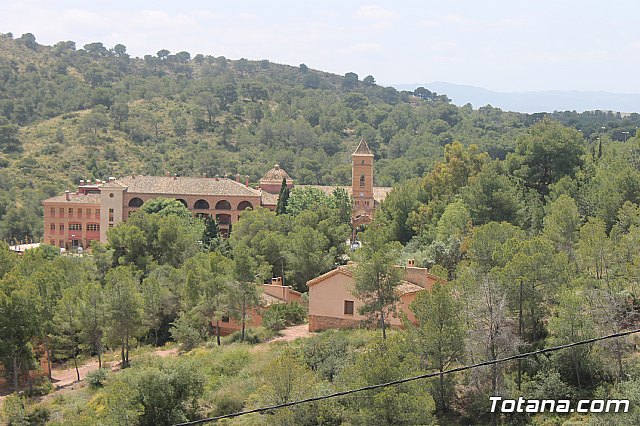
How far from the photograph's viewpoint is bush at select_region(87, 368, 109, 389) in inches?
1168

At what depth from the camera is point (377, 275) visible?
2877cm

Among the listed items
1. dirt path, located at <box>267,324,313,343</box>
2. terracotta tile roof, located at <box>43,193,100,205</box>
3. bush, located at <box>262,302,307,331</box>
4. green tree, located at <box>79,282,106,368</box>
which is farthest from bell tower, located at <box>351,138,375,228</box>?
green tree, located at <box>79,282,106,368</box>

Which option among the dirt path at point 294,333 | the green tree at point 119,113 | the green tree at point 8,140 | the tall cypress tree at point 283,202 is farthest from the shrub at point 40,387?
the green tree at point 119,113

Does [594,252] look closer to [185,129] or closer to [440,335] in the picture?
[440,335]

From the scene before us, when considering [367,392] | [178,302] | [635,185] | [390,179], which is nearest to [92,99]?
[390,179]

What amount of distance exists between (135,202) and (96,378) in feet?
129

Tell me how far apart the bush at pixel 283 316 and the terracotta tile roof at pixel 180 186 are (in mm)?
33669

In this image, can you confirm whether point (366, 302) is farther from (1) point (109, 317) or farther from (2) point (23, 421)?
(2) point (23, 421)

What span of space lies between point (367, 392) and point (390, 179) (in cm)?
7949

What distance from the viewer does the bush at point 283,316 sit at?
33688 mm

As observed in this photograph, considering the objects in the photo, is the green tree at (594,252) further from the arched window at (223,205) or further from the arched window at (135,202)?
the arched window at (135,202)

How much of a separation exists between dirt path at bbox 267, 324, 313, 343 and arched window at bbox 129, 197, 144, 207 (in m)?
35.9

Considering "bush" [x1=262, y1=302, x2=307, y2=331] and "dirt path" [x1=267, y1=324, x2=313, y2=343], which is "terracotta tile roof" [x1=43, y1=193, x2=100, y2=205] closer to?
"bush" [x1=262, y1=302, x2=307, y2=331]

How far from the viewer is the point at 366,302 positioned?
2950cm
